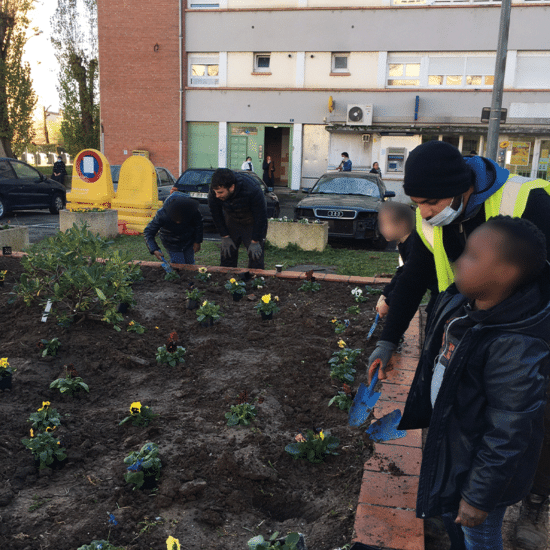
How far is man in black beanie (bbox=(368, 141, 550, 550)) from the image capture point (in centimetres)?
215

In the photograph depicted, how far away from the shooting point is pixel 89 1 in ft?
98.6

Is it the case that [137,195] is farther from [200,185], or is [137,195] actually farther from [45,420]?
[45,420]

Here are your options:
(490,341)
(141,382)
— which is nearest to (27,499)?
(141,382)

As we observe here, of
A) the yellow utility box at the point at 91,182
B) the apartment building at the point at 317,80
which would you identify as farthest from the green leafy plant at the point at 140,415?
the apartment building at the point at 317,80

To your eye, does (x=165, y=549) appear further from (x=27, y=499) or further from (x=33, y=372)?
(x=33, y=372)

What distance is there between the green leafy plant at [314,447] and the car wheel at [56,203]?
49.3 ft

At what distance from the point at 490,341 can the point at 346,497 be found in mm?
1234

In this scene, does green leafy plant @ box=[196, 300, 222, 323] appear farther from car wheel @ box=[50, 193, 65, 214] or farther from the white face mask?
car wheel @ box=[50, 193, 65, 214]

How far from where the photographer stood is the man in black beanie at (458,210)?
2146 millimetres

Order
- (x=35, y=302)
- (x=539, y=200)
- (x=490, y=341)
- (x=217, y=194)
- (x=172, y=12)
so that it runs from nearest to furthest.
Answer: (x=490, y=341), (x=539, y=200), (x=35, y=302), (x=217, y=194), (x=172, y=12)

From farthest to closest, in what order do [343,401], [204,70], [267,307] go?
[204,70]
[267,307]
[343,401]

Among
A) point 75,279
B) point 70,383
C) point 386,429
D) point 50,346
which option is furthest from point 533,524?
point 75,279

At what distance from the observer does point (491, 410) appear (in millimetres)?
1775

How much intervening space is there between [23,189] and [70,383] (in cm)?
1305
